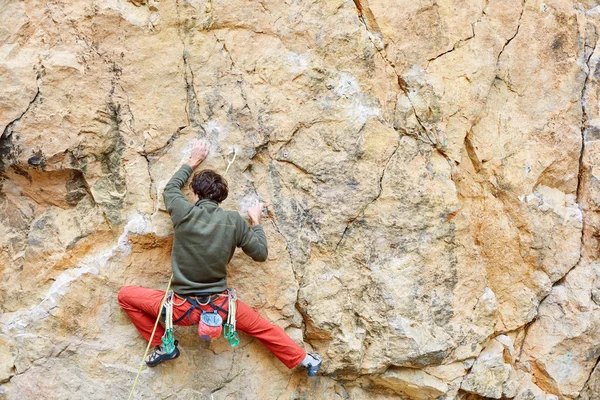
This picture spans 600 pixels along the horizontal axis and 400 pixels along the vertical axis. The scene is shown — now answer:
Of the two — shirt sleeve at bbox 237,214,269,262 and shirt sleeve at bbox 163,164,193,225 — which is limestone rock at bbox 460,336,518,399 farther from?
shirt sleeve at bbox 163,164,193,225

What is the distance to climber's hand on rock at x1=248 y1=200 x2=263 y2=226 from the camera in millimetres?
4582

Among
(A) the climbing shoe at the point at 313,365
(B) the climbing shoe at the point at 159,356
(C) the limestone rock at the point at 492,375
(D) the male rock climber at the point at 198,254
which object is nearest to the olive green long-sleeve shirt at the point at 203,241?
(D) the male rock climber at the point at 198,254

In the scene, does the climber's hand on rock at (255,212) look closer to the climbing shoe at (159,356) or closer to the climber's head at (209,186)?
the climber's head at (209,186)

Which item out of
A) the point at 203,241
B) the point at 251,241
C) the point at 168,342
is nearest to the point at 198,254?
the point at 203,241

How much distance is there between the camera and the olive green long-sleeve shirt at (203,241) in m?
4.27

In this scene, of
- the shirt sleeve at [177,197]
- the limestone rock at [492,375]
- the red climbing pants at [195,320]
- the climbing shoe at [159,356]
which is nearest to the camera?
the shirt sleeve at [177,197]

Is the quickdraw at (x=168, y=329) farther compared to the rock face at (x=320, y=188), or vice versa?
the rock face at (x=320, y=188)

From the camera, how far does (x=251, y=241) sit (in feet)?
14.4

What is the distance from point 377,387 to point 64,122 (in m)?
3.01

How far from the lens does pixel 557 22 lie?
542 centimetres

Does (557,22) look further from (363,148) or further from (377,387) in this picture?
(377,387)

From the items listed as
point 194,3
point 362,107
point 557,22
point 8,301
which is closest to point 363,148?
point 362,107

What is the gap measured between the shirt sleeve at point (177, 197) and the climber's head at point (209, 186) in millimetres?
108

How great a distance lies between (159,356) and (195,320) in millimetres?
375
